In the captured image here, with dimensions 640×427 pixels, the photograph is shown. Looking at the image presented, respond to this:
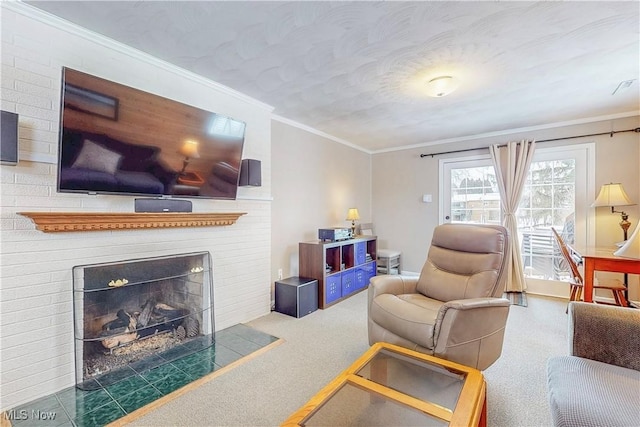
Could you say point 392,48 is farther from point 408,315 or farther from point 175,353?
point 175,353

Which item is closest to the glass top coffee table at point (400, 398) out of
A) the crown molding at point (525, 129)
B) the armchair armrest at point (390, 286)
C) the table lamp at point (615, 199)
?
the armchair armrest at point (390, 286)

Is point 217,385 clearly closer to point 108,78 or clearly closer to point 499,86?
point 108,78

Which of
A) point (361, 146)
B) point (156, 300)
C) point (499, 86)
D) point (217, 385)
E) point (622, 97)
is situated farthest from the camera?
point (361, 146)

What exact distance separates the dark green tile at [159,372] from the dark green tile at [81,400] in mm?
240

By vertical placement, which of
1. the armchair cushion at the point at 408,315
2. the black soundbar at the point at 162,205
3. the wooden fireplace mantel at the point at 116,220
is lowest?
the armchair cushion at the point at 408,315

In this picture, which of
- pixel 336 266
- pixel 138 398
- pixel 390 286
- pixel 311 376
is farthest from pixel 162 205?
pixel 336 266

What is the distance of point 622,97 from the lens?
9.93 ft

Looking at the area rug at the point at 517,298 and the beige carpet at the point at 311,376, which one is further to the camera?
the area rug at the point at 517,298

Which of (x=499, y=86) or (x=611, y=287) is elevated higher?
(x=499, y=86)

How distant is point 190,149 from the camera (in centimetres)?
238

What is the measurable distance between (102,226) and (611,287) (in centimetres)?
444

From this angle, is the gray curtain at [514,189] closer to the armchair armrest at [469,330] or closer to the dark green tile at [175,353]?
the armchair armrest at [469,330]

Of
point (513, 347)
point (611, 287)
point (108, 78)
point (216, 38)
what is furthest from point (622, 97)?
point (108, 78)

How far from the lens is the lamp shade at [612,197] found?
326cm
